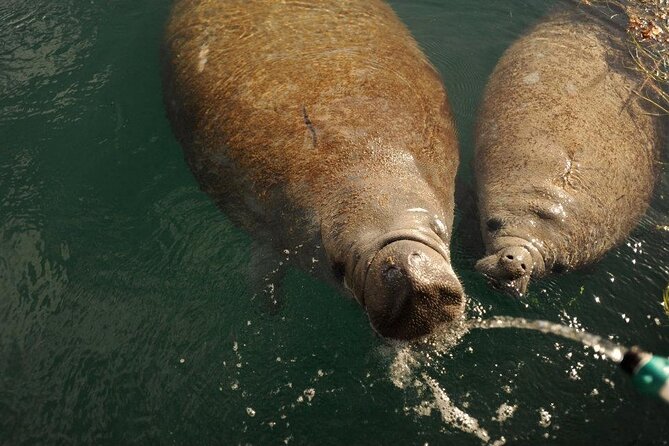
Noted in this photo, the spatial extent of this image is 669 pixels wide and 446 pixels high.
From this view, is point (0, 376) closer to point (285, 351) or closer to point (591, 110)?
point (285, 351)

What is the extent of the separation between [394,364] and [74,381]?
2.50 meters

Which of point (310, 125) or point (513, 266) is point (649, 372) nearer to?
point (513, 266)

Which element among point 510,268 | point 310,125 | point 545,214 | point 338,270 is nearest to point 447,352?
point 510,268

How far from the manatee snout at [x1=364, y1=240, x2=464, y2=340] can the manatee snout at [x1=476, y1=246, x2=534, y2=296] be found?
1.42 m

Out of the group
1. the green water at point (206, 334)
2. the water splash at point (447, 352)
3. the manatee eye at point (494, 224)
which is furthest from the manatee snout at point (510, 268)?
the manatee eye at point (494, 224)

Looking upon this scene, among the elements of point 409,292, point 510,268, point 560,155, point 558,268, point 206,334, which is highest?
point 409,292

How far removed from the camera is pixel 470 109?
23.8 ft

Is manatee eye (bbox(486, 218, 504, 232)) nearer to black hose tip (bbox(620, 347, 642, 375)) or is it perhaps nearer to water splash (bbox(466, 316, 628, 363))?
water splash (bbox(466, 316, 628, 363))

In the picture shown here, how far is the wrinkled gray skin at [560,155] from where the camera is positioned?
5.46 meters

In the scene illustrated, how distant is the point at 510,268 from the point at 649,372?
1.90 m

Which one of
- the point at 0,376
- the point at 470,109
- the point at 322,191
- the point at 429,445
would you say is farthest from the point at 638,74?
the point at 0,376

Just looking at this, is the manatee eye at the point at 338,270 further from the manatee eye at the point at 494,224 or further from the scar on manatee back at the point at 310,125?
the manatee eye at the point at 494,224

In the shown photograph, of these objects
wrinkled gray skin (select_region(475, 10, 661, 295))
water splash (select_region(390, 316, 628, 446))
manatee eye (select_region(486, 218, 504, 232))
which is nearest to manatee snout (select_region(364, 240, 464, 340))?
water splash (select_region(390, 316, 628, 446))

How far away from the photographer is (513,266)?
5000 mm
